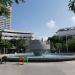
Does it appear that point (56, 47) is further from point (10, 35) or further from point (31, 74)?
point (31, 74)

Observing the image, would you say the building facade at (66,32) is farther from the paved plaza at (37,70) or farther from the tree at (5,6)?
the tree at (5,6)

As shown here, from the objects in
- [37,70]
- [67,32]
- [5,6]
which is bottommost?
[37,70]

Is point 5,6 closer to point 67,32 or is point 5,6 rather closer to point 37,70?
point 37,70

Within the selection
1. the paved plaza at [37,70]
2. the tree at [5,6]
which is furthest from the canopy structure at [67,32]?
the tree at [5,6]

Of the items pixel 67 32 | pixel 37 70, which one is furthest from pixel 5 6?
pixel 67 32

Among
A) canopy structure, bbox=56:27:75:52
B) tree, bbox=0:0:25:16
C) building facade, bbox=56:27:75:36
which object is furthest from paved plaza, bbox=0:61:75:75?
building facade, bbox=56:27:75:36

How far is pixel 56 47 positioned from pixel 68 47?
8721 mm

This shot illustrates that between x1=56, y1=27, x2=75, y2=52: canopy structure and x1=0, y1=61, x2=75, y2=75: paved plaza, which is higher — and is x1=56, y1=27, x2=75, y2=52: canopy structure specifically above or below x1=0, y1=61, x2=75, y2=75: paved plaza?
above

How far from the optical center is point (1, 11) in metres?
8.87

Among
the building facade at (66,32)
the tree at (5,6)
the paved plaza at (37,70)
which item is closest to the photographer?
the tree at (5,6)

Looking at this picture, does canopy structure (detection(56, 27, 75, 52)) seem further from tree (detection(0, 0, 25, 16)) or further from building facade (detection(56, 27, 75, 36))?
tree (detection(0, 0, 25, 16))

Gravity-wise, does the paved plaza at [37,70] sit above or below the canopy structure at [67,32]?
below

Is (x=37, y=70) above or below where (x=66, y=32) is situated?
below

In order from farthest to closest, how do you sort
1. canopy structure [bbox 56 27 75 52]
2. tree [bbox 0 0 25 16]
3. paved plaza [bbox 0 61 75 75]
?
canopy structure [bbox 56 27 75 52] → paved plaza [bbox 0 61 75 75] → tree [bbox 0 0 25 16]
